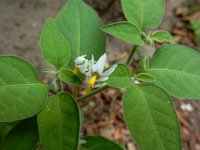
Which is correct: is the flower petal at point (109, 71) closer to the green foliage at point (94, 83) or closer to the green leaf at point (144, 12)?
the green foliage at point (94, 83)

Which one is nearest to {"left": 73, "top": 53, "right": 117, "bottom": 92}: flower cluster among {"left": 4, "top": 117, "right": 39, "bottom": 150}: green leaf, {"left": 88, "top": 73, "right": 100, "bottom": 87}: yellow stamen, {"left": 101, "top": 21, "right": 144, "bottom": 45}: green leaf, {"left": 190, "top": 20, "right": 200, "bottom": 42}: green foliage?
{"left": 88, "top": 73, "right": 100, "bottom": 87}: yellow stamen

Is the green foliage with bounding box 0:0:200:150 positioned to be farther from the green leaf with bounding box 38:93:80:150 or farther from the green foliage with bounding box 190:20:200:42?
the green foliage with bounding box 190:20:200:42

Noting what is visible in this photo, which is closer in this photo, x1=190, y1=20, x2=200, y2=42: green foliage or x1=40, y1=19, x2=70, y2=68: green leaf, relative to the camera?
x1=40, y1=19, x2=70, y2=68: green leaf

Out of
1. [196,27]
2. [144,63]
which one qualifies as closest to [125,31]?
[144,63]

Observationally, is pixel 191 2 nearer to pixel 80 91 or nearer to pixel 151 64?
pixel 80 91

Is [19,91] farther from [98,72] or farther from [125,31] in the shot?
[125,31]

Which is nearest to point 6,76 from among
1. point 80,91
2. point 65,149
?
point 65,149
